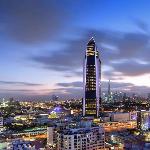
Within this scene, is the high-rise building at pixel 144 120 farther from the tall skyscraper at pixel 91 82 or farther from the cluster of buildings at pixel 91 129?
→ the tall skyscraper at pixel 91 82

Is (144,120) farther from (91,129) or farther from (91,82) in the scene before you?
(91,82)

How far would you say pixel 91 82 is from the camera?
4088cm

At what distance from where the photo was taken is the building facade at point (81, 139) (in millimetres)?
16312

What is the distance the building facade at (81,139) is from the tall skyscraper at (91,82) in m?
22.4

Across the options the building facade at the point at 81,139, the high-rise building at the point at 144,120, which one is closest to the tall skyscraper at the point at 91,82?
the high-rise building at the point at 144,120

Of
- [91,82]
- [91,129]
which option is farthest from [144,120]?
[91,82]

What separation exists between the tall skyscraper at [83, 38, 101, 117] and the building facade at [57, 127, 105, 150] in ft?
73.3

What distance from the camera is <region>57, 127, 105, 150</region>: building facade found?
16312 millimetres

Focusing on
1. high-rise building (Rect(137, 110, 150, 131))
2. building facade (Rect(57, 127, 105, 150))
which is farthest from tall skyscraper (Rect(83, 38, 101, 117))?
building facade (Rect(57, 127, 105, 150))

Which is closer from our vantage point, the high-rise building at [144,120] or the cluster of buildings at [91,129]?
the cluster of buildings at [91,129]

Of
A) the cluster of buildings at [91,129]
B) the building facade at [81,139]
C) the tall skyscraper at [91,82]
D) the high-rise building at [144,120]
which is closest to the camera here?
the building facade at [81,139]

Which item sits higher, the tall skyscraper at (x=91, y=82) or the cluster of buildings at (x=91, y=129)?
the tall skyscraper at (x=91, y=82)

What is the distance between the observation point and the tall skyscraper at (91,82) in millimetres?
40188

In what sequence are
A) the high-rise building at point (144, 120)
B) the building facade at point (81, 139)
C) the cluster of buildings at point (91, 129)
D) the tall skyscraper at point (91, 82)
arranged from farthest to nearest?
the tall skyscraper at point (91, 82) < the high-rise building at point (144, 120) < the cluster of buildings at point (91, 129) < the building facade at point (81, 139)
